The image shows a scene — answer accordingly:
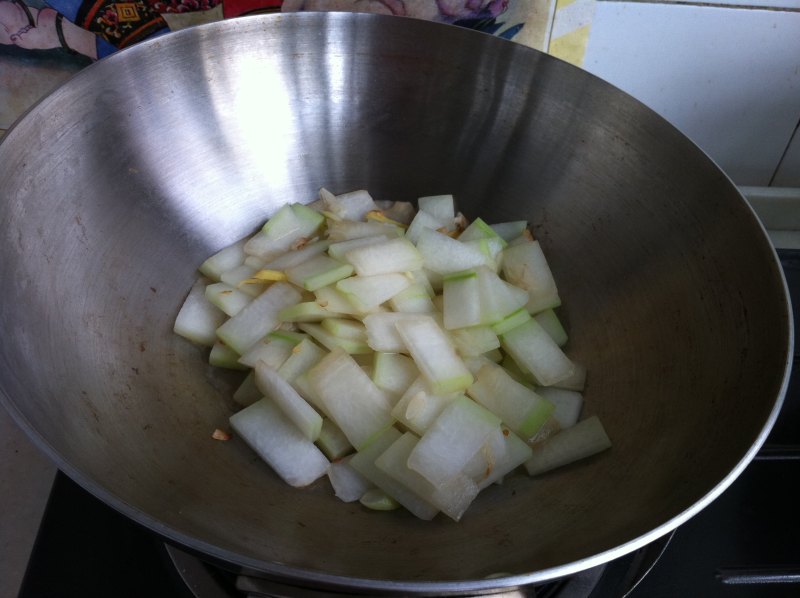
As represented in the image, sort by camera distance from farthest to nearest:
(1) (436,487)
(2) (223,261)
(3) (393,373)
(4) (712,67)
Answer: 1. (4) (712,67)
2. (2) (223,261)
3. (3) (393,373)
4. (1) (436,487)

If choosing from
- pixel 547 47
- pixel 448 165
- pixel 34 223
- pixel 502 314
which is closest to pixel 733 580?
pixel 502 314

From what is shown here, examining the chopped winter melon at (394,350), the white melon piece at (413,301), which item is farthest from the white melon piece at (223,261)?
the white melon piece at (413,301)

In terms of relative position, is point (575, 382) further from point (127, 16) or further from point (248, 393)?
point (127, 16)

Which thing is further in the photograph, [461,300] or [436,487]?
[461,300]

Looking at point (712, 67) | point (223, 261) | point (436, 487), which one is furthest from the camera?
point (712, 67)

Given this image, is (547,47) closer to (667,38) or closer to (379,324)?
(667,38)

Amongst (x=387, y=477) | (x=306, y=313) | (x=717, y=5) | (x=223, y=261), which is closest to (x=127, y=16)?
(x=223, y=261)

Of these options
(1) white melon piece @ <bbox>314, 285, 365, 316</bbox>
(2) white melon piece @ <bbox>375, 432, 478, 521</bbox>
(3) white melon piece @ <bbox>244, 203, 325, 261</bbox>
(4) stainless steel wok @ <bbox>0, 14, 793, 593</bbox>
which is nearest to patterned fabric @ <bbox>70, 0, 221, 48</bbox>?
(4) stainless steel wok @ <bbox>0, 14, 793, 593</bbox>

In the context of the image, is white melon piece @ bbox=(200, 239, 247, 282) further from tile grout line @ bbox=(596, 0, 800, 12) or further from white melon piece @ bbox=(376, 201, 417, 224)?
tile grout line @ bbox=(596, 0, 800, 12)
